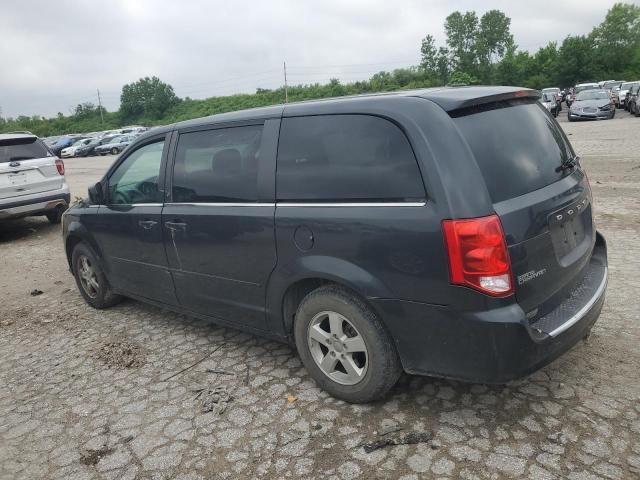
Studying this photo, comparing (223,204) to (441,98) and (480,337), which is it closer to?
(441,98)

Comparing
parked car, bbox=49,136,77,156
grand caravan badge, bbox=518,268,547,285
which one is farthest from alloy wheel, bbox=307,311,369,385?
parked car, bbox=49,136,77,156

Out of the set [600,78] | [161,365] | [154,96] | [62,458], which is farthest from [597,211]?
[154,96]

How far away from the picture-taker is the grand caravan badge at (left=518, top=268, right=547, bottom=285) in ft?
8.66

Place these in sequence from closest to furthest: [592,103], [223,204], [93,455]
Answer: [93,455] < [223,204] < [592,103]

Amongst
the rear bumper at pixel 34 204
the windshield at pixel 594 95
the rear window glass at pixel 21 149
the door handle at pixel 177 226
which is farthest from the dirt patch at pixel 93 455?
the windshield at pixel 594 95

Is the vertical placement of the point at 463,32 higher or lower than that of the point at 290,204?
higher

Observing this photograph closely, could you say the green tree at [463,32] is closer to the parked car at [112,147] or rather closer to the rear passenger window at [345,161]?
the parked car at [112,147]

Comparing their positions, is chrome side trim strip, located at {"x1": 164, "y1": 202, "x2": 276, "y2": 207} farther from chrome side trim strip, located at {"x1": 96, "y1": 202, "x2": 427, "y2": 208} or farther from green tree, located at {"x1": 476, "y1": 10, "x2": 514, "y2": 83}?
green tree, located at {"x1": 476, "y1": 10, "x2": 514, "y2": 83}

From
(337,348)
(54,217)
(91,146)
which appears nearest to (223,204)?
(337,348)

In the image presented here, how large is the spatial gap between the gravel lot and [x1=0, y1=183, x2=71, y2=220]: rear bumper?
16.6 ft

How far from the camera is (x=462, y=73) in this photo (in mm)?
66750

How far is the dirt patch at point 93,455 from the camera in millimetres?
2938

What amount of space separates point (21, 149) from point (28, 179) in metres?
0.56

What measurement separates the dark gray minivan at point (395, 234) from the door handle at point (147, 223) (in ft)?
1.04
